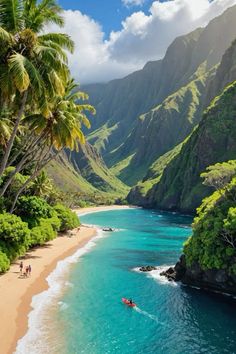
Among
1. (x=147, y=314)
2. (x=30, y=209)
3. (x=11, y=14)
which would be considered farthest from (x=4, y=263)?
→ (x=11, y=14)

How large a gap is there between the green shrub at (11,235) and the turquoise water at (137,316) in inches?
392

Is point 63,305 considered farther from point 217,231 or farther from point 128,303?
point 217,231

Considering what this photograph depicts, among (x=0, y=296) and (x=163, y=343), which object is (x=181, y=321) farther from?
(x=0, y=296)

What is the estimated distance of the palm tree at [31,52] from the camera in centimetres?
3025

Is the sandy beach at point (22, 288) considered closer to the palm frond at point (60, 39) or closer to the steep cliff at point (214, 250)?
the steep cliff at point (214, 250)

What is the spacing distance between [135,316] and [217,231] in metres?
16.6

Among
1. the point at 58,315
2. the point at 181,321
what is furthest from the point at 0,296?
the point at 181,321

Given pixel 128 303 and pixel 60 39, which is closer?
pixel 60 39

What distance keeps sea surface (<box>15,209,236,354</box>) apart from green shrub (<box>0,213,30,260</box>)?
971cm

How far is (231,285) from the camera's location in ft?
179

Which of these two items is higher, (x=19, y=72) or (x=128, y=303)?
(x=19, y=72)

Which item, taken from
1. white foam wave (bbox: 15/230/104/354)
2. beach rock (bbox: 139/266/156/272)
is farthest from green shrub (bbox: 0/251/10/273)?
beach rock (bbox: 139/266/156/272)

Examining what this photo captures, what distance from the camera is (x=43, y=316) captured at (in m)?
44.4

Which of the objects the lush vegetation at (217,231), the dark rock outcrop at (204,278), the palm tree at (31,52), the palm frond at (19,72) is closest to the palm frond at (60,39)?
the palm tree at (31,52)
